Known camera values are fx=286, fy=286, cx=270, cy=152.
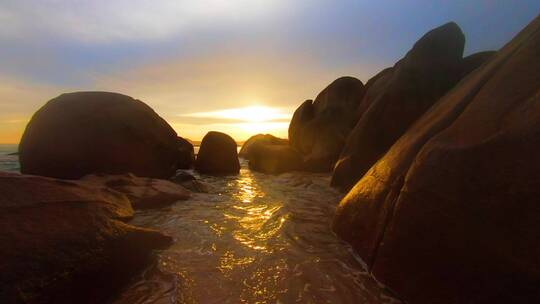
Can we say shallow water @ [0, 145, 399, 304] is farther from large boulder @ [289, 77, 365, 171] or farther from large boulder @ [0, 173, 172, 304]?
large boulder @ [289, 77, 365, 171]

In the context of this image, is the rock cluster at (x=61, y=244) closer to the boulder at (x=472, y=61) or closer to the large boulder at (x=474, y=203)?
the large boulder at (x=474, y=203)

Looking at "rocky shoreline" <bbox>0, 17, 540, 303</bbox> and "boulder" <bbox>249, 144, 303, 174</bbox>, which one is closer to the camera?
"rocky shoreline" <bbox>0, 17, 540, 303</bbox>

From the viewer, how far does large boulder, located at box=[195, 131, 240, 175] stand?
1450 centimetres

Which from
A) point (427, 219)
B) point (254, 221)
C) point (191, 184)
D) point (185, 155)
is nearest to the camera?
point (427, 219)

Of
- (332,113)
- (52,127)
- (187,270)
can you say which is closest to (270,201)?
(187,270)

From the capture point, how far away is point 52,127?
30.1 ft

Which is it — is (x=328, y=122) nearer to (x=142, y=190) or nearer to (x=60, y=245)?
(x=142, y=190)

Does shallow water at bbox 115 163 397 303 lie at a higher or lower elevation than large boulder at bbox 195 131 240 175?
lower

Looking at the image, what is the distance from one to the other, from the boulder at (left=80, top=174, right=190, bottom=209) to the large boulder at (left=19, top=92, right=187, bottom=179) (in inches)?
77.3

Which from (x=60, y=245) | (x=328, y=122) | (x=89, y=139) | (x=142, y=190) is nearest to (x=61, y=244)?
(x=60, y=245)

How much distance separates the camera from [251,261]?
3840 millimetres

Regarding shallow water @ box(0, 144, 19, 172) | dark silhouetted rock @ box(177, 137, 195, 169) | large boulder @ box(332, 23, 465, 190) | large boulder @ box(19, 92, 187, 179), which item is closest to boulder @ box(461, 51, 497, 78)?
large boulder @ box(332, 23, 465, 190)

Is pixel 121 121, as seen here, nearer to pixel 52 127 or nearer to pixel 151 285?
pixel 52 127

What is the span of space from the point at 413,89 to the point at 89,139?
32.0ft
